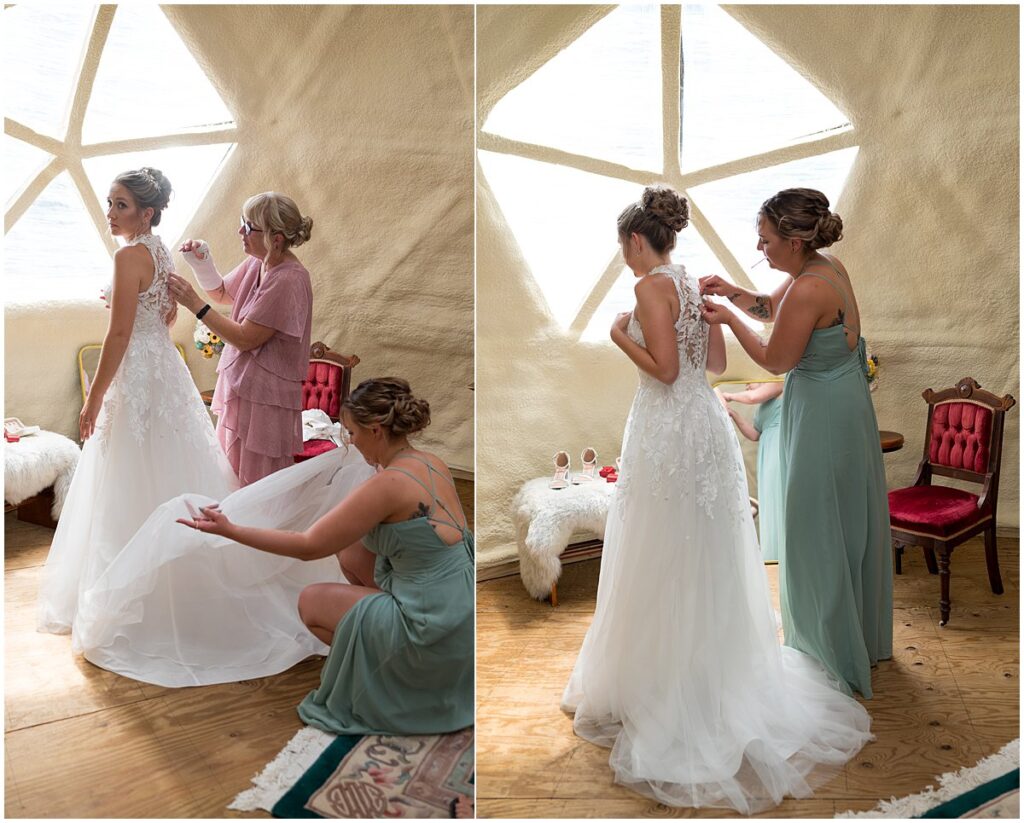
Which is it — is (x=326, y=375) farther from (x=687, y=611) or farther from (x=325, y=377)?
(x=687, y=611)

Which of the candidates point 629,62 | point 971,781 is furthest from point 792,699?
point 629,62

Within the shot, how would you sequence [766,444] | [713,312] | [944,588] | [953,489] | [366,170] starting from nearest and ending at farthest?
[713,312], [366,170], [944,588], [953,489], [766,444]

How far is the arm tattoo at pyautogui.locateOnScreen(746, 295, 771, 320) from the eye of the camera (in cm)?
382

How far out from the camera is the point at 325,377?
10.8 ft

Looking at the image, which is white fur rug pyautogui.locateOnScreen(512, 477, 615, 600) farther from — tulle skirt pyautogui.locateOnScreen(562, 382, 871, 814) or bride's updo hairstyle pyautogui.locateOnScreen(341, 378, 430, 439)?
bride's updo hairstyle pyautogui.locateOnScreen(341, 378, 430, 439)

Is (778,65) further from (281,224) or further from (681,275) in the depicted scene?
(281,224)

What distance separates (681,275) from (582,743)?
5.02ft

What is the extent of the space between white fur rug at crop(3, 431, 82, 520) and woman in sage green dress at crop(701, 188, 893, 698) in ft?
7.24

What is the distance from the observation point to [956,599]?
178 inches

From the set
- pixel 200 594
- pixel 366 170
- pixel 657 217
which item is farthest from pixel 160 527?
pixel 657 217

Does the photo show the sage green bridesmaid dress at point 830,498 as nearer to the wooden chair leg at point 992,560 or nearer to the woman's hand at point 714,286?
the woman's hand at point 714,286

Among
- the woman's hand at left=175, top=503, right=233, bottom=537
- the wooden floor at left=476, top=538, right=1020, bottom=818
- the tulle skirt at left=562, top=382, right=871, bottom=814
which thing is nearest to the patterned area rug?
the wooden floor at left=476, top=538, right=1020, bottom=818

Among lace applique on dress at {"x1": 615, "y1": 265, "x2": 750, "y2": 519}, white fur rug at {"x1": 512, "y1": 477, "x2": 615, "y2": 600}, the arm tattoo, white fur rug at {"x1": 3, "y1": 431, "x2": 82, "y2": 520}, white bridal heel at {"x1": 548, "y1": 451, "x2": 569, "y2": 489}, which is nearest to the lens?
white fur rug at {"x1": 3, "y1": 431, "x2": 82, "y2": 520}

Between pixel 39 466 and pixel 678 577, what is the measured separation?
2.05m
